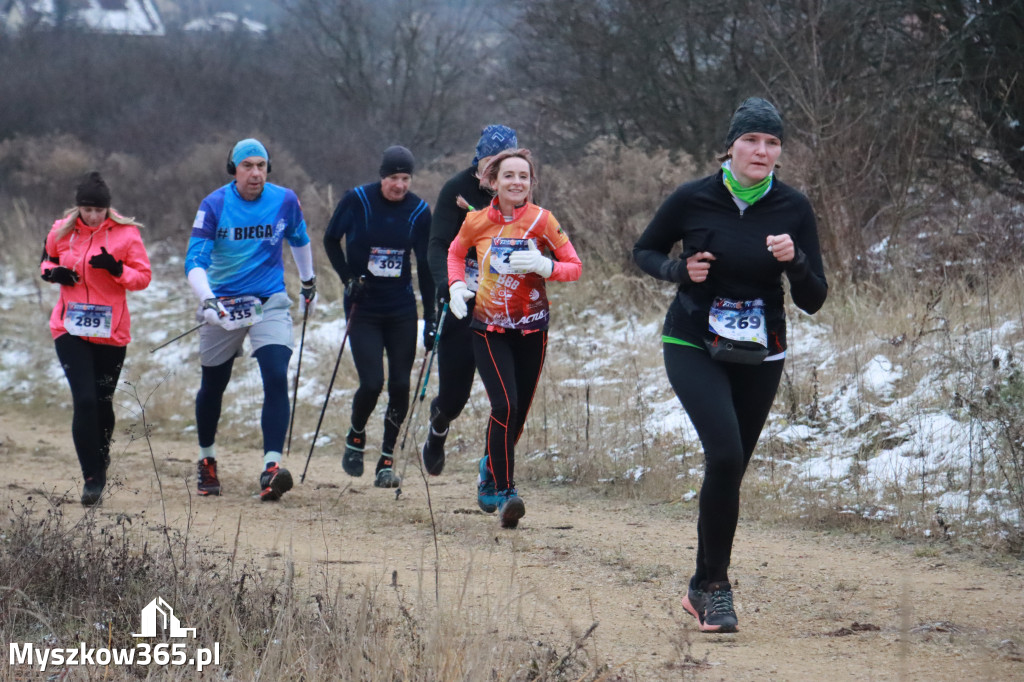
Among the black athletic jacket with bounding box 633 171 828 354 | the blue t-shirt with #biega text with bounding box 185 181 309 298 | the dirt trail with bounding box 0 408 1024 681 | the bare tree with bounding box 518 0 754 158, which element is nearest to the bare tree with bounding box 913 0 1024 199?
the bare tree with bounding box 518 0 754 158

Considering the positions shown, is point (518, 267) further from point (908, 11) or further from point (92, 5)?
point (92, 5)

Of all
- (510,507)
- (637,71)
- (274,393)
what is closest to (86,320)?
(274,393)

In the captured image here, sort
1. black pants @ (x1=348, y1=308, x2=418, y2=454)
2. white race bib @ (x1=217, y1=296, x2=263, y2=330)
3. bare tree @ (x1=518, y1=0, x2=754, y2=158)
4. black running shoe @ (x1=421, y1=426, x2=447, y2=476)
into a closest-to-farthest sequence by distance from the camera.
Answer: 1. white race bib @ (x1=217, y1=296, x2=263, y2=330)
2. black running shoe @ (x1=421, y1=426, x2=447, y2=476)
3. black pants @ (x1=348, y1=308, x2=418, y2=454)
4. bare tree @ (x1=518, y1=0, x2=754, y2=158)

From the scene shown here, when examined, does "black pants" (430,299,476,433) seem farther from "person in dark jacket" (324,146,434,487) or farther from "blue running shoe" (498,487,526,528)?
"blue running shoe" (498,487,526,528)

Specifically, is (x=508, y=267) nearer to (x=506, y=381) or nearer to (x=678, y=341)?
(x=506, y=381)

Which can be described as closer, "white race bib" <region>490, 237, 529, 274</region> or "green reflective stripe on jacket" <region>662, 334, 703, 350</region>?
"green reflective stripe on jacket" <region>662, 334, 703, 350</region>

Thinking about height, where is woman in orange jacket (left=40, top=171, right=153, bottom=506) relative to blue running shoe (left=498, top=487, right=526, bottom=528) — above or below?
above

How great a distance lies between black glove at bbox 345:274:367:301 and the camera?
7.71 meters

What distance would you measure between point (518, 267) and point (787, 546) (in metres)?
2.04

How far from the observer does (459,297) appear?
634 cm

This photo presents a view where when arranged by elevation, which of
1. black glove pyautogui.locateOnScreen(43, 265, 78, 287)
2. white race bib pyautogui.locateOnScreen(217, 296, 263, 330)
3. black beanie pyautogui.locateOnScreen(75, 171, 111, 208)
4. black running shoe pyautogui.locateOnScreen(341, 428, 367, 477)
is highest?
black beanie pyautogui.locateOnScreen(75, 171, 111, 208)

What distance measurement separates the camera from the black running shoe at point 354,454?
26.1ft

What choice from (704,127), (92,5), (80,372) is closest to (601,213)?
(704,127)

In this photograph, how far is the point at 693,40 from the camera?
16234 millimetres
